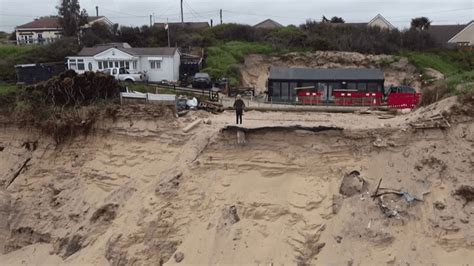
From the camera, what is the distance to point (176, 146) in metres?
18.2

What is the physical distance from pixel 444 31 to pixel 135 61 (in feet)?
118

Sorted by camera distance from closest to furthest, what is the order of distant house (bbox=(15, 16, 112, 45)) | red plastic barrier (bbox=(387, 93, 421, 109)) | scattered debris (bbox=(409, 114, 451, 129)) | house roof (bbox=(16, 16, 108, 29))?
scattered debris (bbox=(409, 114, 451, 129)) < red plastic barrier (bbox=(387, 93, 421, 109)) < distant house (bbox=(15, 16, 112, 45)) < house roof (bbox=(16, 16, 108, 29))

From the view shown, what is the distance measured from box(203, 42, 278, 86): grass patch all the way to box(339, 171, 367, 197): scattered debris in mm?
18336

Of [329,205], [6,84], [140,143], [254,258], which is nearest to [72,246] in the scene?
[140,143]

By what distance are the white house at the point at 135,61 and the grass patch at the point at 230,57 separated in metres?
2.96

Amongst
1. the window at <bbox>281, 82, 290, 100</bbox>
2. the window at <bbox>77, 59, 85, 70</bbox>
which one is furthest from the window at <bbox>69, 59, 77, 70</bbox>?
the window at <bbox>281, 82, 290, 100</bbox>

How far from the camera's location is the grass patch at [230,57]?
35.6 metres

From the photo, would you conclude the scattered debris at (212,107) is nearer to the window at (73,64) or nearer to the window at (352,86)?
the window at (352,86)

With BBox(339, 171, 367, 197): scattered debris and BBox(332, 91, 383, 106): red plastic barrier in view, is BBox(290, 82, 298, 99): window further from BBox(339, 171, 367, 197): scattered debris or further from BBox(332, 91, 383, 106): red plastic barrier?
BBox(339, 171, 367, 197): scattered debris

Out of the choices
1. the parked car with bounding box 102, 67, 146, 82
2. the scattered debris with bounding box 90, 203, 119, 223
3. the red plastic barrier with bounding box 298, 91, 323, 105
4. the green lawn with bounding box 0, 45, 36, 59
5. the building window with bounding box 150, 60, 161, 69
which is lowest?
the scattered debris with bounding box 90, 203, 119, 223

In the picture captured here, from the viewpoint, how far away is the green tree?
4484 centimetres

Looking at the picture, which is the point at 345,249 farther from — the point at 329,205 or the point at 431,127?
the point at 431,127

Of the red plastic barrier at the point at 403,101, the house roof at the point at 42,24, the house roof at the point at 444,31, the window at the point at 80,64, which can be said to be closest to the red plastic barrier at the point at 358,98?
the red plastic barrier at the point at 403,101

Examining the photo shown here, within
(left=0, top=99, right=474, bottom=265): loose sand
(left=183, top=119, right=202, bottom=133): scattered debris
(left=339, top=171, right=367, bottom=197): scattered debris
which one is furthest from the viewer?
(left=183, top=119, right=202, bottom=133): scattered debris
